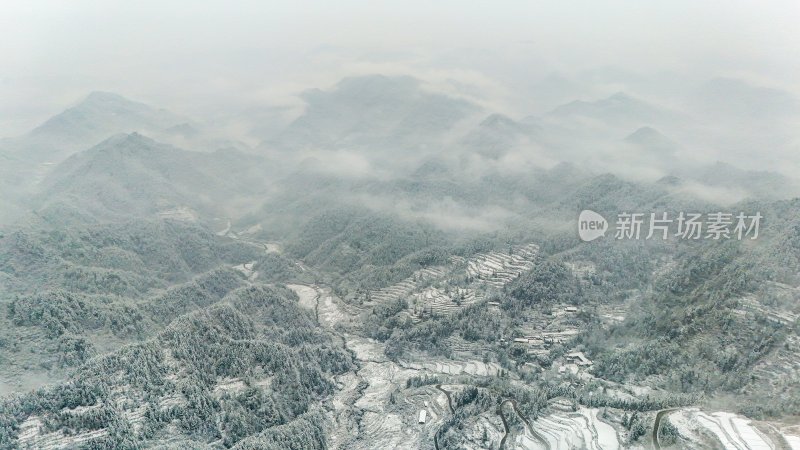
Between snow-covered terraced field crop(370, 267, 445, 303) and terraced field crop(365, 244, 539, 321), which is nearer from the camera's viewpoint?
terraced field crop(365, 244, 539, 321)

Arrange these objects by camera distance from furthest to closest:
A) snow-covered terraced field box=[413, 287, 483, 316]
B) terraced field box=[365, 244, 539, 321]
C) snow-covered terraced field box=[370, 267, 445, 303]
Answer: snow-covered terraced field box=[370, 267, 445, 303]
terraced field box=[365, 244, 539, 321]
snow-covered terraced field box=[413, 287, 483, 316]

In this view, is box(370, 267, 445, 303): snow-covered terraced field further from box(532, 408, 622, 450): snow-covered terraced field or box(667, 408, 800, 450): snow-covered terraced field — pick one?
box(667, 408, 800, 450): snow-covered terraced field

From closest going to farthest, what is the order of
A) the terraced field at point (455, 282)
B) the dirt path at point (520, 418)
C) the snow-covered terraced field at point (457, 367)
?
the dirt path at point (520, 418) < the snow-covered terraced field at point (457, 367) < the terraced field at point (455, 282)

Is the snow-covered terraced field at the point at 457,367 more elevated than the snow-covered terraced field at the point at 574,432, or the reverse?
the snow-covered terraced field at the point at 574,432

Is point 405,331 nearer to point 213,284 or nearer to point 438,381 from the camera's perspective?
point 438,381

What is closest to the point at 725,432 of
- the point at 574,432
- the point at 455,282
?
the point at 574,432

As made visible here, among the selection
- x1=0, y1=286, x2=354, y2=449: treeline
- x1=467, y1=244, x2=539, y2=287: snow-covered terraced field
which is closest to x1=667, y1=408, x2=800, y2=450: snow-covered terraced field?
x1=0, y1=286, x2=354, y2=449: treeline

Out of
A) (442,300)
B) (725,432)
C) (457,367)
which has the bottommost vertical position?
(457,367)

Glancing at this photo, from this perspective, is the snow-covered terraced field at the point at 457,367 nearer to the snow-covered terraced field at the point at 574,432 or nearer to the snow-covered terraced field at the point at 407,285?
the snow-covered terraced field at the point at 574,432

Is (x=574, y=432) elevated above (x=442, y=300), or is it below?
above

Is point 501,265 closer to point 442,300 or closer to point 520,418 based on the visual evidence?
point 442,300

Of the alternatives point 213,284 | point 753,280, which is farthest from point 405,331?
point 753,280

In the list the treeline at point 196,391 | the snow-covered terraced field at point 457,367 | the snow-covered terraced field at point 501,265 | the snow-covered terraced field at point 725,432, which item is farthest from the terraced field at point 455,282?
the snow-covered terraced field at point 725,432
